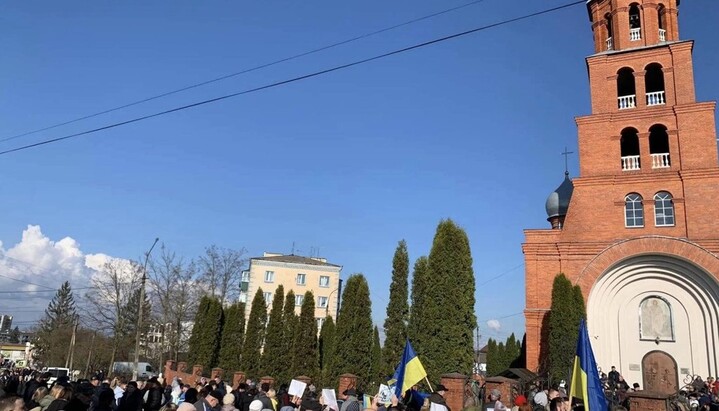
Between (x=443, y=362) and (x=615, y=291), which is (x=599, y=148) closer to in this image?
(x=615, y=291)

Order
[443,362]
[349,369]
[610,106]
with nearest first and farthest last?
[443,362] < [349,369] < [610,106]

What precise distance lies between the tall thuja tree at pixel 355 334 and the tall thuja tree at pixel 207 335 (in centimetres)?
964

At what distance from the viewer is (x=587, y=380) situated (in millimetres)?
8047

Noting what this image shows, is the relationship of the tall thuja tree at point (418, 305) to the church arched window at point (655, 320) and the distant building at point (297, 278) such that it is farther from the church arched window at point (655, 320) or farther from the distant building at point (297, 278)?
the distant building at point (297, 278)

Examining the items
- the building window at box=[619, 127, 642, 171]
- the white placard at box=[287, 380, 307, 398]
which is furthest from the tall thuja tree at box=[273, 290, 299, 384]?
the building window at box=[619, 127, 642, 171]

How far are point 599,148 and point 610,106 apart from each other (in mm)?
2287

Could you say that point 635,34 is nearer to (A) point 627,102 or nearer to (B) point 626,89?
(B) point 626,89

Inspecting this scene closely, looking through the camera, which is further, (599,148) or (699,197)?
(599,148)

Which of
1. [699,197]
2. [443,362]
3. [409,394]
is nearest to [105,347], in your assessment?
[443,362]

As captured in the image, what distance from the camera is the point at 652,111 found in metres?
25.1

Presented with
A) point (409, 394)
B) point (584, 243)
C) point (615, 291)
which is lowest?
point (409, 394)

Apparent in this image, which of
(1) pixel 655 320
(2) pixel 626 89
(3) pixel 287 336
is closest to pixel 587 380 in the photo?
(1) pixel 655 320

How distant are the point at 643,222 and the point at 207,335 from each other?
22.1m

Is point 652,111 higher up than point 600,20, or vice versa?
point 600,20
